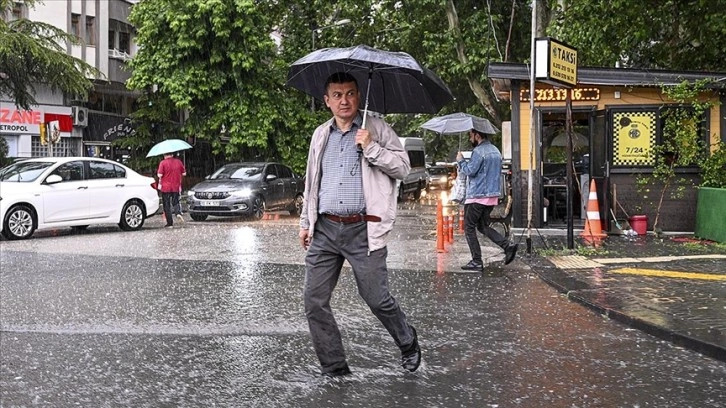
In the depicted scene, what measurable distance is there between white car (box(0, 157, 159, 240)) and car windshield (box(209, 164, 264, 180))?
4.49 meters

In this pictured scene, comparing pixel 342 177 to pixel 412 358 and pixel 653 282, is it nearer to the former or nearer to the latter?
pixel 412 358

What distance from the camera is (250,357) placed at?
20.1 ft

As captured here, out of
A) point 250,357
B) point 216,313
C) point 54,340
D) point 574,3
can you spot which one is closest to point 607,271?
point 216,313

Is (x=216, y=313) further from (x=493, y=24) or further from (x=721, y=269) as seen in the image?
(x=493, y=24)

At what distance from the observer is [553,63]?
40.4 feet

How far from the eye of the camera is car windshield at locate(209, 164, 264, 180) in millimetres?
23422

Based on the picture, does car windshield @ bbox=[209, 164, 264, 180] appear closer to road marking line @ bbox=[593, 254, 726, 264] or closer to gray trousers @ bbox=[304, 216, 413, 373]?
road marking line @ bbox=[593, 254, 726, 264]

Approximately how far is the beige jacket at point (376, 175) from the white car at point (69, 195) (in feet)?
39.2

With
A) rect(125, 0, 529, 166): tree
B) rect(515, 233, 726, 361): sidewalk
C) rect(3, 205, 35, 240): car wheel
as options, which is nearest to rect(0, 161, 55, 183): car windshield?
rect(3, 205, 35, 240): car wheel

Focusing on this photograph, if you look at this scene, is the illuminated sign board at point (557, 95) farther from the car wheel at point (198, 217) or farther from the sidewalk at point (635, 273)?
the car wheel at point (198, 217)

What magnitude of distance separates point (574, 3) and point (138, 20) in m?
15.9

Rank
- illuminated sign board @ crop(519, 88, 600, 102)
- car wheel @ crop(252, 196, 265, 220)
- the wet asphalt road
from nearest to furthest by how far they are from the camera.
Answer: the wet asphalt road, illuminated sign board @ crop(519, 88, 600, 102), car wheel @ crop(252, 196, 265, 220)

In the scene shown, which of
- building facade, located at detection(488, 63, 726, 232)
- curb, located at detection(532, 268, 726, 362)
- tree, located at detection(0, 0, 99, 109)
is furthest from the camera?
tree, located at detection(0, 0, 99, 109)

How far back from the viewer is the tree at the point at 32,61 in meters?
22.5
